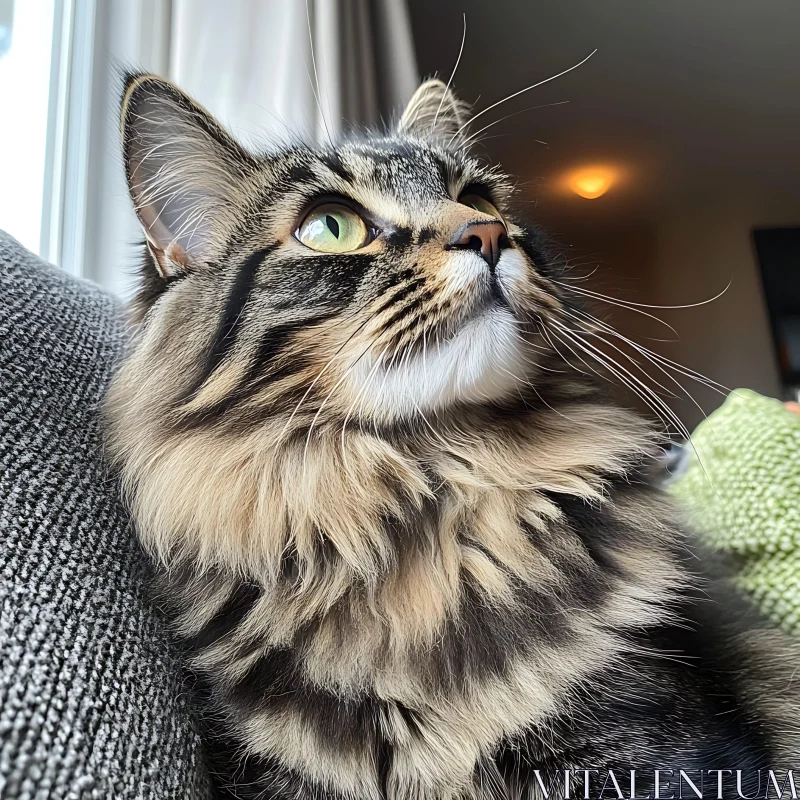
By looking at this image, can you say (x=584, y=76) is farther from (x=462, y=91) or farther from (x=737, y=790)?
(x=737, y=790)

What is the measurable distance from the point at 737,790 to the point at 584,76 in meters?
3.50

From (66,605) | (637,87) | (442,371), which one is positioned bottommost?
(66,605)

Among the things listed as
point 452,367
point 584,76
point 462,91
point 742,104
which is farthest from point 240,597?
point 742,104

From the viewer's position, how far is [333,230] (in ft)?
2.54

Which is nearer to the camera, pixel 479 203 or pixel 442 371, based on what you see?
pixel 442 371

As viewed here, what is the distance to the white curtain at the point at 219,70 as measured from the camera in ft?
4.46

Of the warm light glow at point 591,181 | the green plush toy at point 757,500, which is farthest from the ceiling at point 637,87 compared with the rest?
the green plush toy at point 757,500

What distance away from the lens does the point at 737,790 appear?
58 centimetres

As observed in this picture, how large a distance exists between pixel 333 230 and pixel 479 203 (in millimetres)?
291

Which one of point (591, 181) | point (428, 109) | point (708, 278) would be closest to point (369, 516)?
point (428, 109)

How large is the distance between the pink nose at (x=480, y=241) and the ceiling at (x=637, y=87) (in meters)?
2.02

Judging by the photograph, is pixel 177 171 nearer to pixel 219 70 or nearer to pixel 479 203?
pixel 479 203

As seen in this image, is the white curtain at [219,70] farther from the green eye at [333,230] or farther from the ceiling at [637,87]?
the ceiling at [637,87]

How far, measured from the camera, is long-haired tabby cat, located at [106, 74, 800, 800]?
59cm
